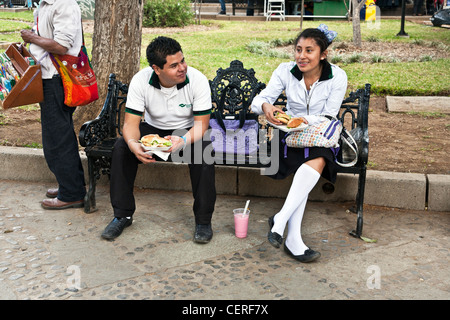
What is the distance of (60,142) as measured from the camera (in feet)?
14.7

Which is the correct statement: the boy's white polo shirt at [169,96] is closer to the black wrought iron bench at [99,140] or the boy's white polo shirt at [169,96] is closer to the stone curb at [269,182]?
the black wrought iron bench at [99,140]

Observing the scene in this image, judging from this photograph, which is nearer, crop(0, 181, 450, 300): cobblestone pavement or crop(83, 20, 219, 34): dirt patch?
crop(0, 181, 450, 300): cobblestone pavement

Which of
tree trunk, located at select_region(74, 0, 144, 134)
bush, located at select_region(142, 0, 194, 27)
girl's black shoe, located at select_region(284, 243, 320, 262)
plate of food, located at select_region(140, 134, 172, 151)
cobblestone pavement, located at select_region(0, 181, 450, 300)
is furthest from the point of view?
bush, located at select_region(142, 0, 194, 27)

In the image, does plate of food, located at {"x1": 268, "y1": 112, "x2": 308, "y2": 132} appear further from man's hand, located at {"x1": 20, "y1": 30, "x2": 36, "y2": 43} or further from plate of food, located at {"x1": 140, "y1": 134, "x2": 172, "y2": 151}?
man's hand, located at {"x1": 20, "y1": 30, "x2": 36, "y2": 43}

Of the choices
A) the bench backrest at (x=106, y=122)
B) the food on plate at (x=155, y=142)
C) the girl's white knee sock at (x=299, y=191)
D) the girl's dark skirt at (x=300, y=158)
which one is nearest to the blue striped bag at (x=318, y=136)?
the girl's dark skirt at (x=300, y=158)

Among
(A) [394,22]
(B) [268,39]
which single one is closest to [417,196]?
(B) [268,39]

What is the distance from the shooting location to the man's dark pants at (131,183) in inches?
158

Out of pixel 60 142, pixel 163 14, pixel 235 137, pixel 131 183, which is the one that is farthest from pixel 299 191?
pixel 163 14

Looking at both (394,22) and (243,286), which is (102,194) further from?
(394,22)

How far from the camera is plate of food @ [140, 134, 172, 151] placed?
150 inches

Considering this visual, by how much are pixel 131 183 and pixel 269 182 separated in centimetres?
128

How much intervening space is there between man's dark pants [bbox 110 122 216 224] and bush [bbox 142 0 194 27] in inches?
485

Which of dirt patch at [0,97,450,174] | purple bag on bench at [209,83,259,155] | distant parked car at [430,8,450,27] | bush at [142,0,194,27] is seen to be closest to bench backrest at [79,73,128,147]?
purple bag on bench at [209,83,259,155]

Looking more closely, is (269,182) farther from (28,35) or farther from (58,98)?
(28,35)
